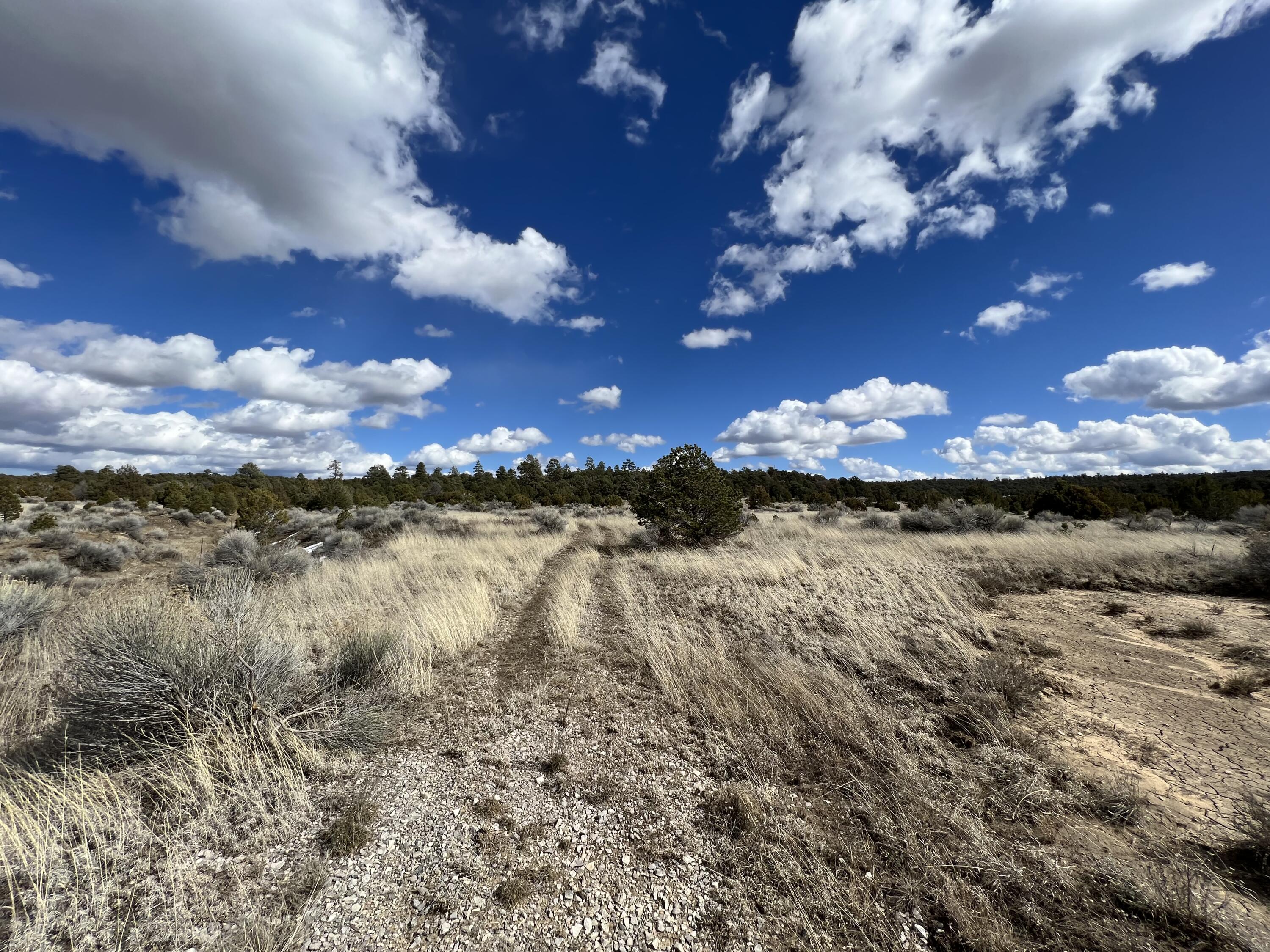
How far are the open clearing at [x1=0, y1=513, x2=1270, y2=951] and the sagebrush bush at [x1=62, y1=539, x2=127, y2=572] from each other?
8.46 metres

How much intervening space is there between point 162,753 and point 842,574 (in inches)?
463

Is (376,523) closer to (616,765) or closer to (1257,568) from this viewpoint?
(616,765)

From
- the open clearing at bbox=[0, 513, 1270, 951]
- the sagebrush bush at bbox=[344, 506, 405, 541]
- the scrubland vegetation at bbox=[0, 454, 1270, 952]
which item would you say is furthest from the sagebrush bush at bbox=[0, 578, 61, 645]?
the sagebrush bush at bbox=[344, 506, 405, 541]

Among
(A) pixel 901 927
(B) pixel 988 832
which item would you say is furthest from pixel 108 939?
(B) pixel 988 832

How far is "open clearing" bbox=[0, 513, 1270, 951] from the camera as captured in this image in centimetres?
257

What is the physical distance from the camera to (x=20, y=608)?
6.87 meters

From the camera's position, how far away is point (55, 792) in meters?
3.24

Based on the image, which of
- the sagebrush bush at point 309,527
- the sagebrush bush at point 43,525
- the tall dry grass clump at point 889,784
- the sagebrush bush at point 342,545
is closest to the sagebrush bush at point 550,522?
the sagebrush bush at point 342,545

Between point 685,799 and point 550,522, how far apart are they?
22985 mm

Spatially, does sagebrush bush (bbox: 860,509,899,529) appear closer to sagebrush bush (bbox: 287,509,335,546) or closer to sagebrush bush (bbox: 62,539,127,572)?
sagebrush bush (bbox: 287,509,335,546)

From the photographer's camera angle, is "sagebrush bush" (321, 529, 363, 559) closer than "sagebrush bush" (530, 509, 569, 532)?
Yes

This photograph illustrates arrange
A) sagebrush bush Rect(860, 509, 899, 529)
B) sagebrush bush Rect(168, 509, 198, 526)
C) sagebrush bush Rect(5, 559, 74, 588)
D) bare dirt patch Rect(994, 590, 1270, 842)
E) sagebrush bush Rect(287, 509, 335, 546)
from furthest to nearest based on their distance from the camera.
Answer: sagebrush bush Rect(168, 509, 198, 526) < sagebrush bush Rect(860, 509, 899, 529) < sagebrush bush Rect(287, 509, 335, 546) < sagebrush bush Rect(5, 559, 74, 588) < bare dirt patch Rect(994, 590, 1270, 842)

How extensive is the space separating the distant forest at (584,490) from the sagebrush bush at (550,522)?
14.4ft

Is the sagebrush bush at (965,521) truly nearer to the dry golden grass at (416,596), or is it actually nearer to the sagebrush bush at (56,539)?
the dry golden grass at (416,596)
